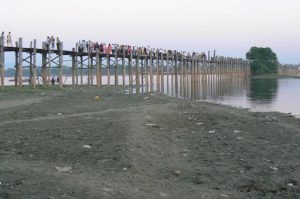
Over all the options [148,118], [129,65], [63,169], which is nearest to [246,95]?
[129,65]

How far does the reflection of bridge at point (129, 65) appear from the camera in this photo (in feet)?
124

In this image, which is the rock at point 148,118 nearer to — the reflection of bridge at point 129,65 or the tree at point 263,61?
the reflection of bridge at point 129,65

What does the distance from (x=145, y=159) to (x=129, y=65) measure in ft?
146

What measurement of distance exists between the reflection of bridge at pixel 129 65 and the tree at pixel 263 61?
5.52 metres

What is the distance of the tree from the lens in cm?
12731

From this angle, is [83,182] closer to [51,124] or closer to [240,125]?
[51,124]

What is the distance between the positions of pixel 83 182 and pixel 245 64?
383ft

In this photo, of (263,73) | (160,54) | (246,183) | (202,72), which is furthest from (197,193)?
(263,73)

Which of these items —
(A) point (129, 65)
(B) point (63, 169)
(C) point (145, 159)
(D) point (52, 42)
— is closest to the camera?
(B) point (63, 169)

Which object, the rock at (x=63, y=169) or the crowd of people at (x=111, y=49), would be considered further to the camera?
the crowd of people at (x=111, y=49)

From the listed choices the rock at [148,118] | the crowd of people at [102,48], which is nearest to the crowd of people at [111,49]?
the crowd of people at [102,48]

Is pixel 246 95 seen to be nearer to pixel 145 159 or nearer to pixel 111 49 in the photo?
pixel 111 49

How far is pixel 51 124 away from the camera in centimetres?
1425

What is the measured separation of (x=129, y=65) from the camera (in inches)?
2115
